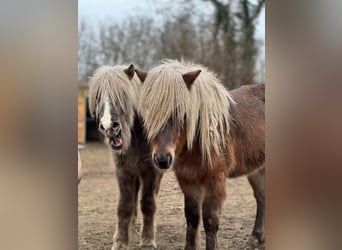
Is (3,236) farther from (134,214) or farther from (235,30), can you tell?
(235,30)

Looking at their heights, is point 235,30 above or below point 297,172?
above

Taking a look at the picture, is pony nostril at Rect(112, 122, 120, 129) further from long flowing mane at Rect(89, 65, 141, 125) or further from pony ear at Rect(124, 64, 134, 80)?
pony ear at Rect(124, 64, 134, 80)

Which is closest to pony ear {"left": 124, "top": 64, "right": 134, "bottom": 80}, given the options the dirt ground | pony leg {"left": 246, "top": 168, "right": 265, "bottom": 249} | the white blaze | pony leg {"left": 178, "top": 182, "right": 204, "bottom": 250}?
the white blaze

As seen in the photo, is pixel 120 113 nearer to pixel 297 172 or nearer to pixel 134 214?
pixel 134 214

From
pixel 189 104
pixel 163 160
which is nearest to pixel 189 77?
pixel 189 104

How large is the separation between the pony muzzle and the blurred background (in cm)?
28

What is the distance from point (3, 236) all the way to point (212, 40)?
A: 3.62ft

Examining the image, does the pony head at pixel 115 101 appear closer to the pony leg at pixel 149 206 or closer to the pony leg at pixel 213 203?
the pony leg at pixel 149 206

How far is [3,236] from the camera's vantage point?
73.6 inches

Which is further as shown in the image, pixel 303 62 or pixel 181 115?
pixel 303 62

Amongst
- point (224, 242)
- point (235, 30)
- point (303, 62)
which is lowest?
point (224, 242)

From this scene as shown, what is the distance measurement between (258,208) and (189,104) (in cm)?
52

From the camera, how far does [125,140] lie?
189 cm

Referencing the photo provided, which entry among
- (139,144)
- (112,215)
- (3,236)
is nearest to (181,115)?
(139,144)
